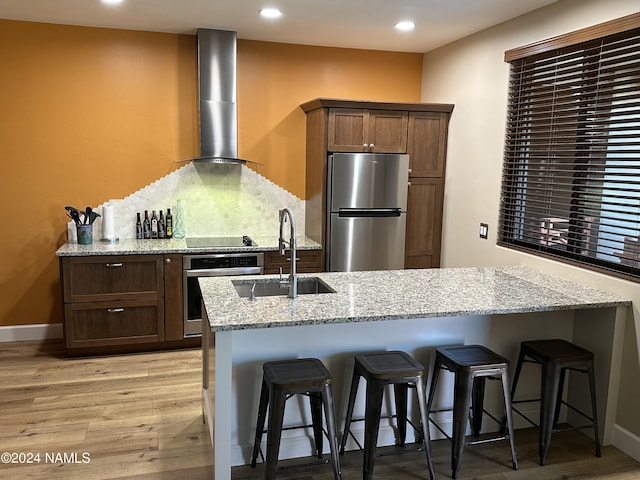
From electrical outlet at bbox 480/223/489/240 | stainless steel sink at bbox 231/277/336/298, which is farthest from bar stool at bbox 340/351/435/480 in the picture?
electrical outlet at bbox 480/223/489/240

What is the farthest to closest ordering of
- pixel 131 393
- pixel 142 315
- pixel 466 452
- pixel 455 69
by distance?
pixel 455 69, pixel 142 315, pixel 131 393, pixel 466 452

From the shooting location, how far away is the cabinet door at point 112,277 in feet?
13.6

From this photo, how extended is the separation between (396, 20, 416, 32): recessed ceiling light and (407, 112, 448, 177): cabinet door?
70cm

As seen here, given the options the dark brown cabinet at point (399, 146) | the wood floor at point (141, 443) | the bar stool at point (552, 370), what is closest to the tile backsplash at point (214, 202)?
the dark brown cabinet at point (399, 146)

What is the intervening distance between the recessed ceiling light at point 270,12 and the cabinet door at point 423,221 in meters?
1.80

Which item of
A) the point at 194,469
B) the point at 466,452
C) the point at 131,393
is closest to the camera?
the point at 194,469

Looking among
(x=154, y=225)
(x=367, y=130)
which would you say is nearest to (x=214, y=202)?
(x=154, y=225)

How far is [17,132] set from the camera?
4.43 metres

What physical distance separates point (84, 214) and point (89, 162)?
0.46 meters

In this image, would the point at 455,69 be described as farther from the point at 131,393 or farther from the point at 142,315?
the point at 131,393

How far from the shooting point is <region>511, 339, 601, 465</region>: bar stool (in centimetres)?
291

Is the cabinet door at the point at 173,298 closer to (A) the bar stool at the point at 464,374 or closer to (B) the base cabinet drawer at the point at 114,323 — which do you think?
(B) the base cabinet drawer at the point at 114,323

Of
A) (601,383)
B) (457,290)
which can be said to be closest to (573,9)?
(457,290)

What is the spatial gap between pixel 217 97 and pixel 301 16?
40.8 inches
